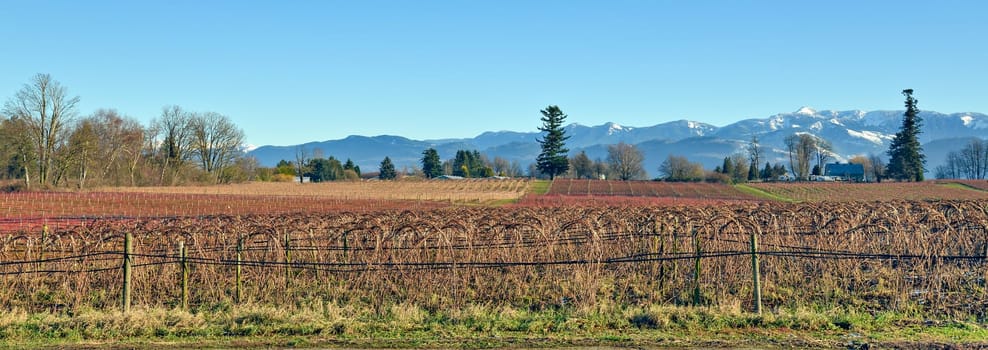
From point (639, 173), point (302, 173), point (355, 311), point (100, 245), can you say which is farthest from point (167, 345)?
point (639, 173)

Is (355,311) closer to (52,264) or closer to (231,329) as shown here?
(231,329)

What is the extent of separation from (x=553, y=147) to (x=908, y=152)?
4738 centimetres

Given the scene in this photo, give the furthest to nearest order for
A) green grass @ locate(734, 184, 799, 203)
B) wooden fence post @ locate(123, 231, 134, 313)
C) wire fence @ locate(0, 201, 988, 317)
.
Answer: green grass @ locate(734, 184, 799, 203) → wire fence @ locate(0, 201, 988, 317) → wooden fence post @ locate(123, 231, 134, 313)

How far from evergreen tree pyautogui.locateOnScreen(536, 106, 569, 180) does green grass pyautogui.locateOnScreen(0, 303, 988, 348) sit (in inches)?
3578

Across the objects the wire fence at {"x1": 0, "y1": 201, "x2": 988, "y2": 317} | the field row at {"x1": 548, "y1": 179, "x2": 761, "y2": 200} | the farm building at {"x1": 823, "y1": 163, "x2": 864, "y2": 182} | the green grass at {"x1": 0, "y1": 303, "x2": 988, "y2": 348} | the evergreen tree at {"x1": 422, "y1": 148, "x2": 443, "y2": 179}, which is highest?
the evergreen tree at {"x1": 422, "y1": 148, "x2": 443, "y2": 179}

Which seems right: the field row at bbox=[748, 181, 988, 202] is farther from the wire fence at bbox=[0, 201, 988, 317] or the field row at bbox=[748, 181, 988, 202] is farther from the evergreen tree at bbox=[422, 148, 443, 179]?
the evergreen tree at bbox=[422, 148, 443, 179]

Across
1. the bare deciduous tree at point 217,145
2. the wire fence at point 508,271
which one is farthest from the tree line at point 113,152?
the wire fence at point 508,271

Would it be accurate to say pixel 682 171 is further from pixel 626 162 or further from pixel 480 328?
pixel 480 328

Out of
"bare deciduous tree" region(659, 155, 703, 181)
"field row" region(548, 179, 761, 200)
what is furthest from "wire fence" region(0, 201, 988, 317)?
"bare deciduous tree" region(659, 155, 703, 181)

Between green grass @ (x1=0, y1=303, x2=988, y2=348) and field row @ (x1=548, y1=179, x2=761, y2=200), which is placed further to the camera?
field row @ (x1=548, y1=179, x2=761, y2=200)

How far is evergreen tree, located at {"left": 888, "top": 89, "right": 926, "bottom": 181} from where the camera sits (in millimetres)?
89312

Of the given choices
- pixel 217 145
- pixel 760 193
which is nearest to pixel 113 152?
pixel 217 145

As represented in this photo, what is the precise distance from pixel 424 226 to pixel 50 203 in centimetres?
4011

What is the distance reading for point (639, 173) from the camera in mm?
137500
